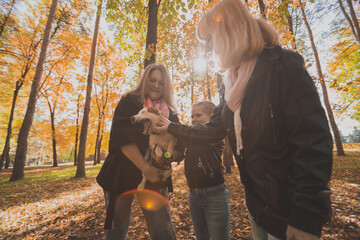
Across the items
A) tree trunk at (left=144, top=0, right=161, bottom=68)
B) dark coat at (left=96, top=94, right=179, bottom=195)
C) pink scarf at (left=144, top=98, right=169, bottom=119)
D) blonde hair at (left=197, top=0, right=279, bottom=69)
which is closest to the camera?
blonde hair at (left=197, top=0, right=279, bottom=69)

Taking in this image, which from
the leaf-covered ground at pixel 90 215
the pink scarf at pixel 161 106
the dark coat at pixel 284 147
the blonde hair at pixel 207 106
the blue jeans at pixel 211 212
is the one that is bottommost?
the leaf-covered ground at pixel 90 215

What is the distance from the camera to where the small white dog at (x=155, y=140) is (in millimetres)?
1836

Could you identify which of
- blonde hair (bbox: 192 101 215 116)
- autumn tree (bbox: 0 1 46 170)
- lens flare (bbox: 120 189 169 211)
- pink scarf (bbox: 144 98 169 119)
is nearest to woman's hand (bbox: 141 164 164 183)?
lens flare (bbox: 120 189 169 211)

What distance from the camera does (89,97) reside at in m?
11.2

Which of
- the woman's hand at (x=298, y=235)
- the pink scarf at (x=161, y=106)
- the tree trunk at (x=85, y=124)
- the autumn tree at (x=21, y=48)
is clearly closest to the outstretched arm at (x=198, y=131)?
the pink scarf at (x=161, y=106)

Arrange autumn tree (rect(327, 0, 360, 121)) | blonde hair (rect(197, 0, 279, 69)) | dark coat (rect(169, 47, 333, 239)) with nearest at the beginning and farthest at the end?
dark coat (rect(169, 47, 333, 239)) → blonde hair (rect(197, 0, 279, 69)) → autumn tree (rect(327, 0, 360, 121))

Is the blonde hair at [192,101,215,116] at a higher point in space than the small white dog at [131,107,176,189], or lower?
higher

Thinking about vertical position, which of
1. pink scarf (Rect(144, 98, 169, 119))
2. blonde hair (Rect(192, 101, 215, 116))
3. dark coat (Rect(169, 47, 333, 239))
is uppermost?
blonde hair (Rect(192, 101, 215, 116))

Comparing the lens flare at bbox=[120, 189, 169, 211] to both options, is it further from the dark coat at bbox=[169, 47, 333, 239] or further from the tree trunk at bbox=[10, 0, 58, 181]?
the tree trunk at bbox=[10, 0, 58, 181]

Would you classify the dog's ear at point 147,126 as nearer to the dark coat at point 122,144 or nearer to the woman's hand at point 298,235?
the dark coat at point 122,144

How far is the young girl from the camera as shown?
2232 mm

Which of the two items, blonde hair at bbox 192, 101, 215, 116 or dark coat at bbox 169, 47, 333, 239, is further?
blonde hair at bbox 192, 101, 215, 116

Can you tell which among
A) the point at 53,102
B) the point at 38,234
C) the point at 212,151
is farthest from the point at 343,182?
the point at 53,102

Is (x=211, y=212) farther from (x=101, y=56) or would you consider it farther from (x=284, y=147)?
(x=101, y=56)
